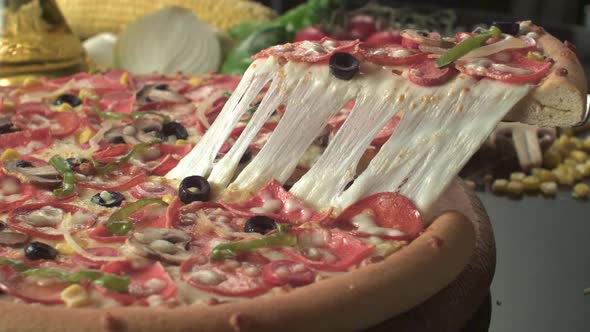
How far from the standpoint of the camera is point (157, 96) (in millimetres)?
3609

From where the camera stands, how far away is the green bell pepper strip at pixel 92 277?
2.06m

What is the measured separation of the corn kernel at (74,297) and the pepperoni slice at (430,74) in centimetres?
122

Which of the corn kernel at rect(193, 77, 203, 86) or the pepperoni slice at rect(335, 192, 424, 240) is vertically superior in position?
the pepperoni slice at rect(335, 192, 424, 240)

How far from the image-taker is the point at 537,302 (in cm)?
269

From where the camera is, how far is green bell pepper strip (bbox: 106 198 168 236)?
2395 millimetres

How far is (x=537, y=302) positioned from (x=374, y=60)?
977 millimetres

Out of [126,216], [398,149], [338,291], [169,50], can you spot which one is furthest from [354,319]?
[169,50]

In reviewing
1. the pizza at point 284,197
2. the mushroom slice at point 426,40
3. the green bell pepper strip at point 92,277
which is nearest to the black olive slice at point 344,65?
the pizza at point 284,197

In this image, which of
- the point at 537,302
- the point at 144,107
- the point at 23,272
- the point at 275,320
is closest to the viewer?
the point at 275,320

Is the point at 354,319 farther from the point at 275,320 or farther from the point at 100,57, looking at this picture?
the point at 100,57

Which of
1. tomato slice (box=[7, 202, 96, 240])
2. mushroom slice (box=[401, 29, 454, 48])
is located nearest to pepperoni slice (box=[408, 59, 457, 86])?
mushroom slice (box=[401, 29, 454, 48])

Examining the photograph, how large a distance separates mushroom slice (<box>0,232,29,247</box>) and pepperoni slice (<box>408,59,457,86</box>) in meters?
1.29

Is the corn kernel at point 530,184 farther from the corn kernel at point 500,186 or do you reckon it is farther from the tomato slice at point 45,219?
the tomato slice at point 45,219

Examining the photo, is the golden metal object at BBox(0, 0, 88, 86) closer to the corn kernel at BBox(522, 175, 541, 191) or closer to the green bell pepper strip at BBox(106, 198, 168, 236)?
the green bell pepper strip at BBox(106, 198, 168, 236)
